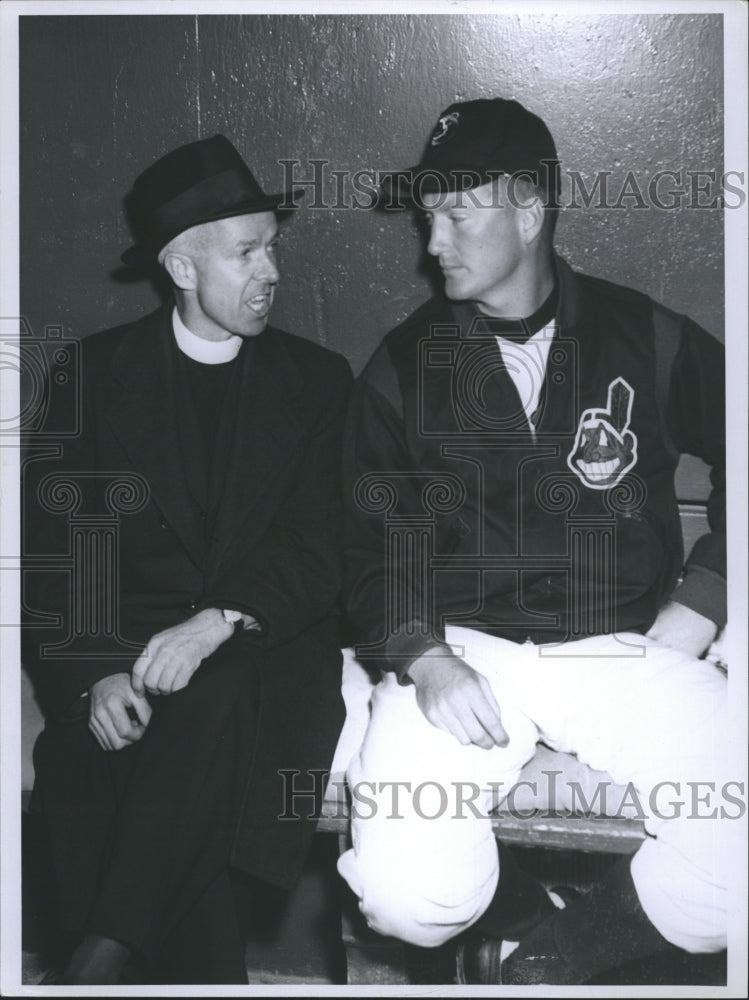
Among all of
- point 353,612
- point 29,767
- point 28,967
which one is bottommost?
point 28,967

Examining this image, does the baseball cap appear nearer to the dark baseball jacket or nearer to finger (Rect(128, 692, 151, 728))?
the dark baseball jacket

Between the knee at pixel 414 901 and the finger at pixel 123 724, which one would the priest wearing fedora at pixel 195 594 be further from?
the knee at pixel 414 901

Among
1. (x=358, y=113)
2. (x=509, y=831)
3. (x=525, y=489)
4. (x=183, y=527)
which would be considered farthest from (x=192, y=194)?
(x=509, y=831)

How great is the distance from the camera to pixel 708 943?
2.48 m

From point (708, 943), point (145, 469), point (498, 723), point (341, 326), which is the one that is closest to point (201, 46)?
point (341, 326)

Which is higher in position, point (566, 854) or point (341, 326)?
point (341, 326)

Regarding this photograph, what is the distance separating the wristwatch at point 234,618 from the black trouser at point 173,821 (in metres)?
0.06

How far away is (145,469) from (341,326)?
0.50 metres

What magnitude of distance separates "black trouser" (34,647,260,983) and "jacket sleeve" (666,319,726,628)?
0.92 meters

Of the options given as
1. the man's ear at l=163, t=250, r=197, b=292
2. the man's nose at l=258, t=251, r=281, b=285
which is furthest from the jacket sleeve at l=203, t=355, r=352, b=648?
the man's ear at l=163, t=250, r=197, b=292

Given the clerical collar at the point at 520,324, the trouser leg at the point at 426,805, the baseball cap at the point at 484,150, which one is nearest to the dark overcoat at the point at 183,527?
the trouser leg at the point at 426,805

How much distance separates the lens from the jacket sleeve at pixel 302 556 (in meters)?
2.45

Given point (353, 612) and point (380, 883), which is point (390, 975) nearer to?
point (380, 883)

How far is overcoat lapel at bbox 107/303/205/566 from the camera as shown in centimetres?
248
